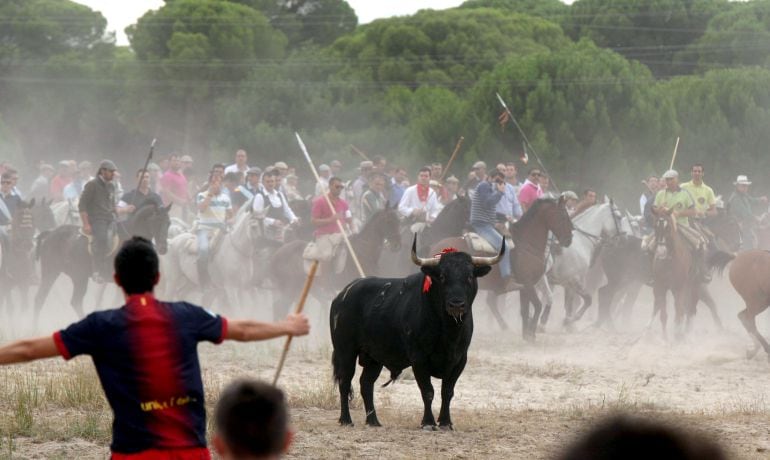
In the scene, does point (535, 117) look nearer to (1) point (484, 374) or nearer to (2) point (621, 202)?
(2) point (621, 202)

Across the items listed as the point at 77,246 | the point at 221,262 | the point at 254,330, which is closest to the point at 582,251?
the point at 221,262

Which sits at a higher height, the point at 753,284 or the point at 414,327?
the point at 414,327

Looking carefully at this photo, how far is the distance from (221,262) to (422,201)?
3384mm

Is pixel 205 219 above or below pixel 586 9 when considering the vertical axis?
below

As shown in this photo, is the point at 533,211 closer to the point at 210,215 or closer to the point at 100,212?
the point at 210,215

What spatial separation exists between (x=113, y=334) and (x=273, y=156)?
4650cm

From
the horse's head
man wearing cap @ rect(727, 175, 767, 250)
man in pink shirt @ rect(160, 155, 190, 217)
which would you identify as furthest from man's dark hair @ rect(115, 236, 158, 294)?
man wearing cap @ rect(727, 175, 767, 250)

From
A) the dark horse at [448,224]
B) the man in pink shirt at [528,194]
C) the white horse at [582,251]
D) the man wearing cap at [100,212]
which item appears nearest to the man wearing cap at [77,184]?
the man wearing cap at [100,212]

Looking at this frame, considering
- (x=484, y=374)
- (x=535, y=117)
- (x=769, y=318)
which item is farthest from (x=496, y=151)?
(x=484, y=374)

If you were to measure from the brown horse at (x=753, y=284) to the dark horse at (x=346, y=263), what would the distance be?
4913mm

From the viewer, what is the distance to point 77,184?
26328 mm

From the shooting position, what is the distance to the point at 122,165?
6109 cm

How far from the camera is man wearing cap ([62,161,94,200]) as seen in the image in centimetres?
2597

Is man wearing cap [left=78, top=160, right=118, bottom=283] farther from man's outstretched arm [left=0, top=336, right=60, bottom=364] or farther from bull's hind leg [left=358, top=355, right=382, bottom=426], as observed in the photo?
man's outstretched arm [left=0, top=336, right=60, bottom=364]
